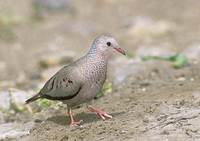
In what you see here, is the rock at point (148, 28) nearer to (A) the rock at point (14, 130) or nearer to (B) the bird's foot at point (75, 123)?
(A) the rock at point (14, 130)

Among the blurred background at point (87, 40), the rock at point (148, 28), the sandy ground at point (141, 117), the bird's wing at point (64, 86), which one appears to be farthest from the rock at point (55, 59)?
the bird's wing at point (64, 86)

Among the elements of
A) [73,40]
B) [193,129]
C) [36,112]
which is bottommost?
[193,129]

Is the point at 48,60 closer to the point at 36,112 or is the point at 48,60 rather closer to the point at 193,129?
the point at 36,112

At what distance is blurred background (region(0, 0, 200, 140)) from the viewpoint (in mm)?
11125

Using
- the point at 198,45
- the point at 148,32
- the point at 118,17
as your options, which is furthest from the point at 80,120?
the point at 118,17

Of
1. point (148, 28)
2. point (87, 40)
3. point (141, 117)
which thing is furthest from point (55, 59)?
point (141, 117)

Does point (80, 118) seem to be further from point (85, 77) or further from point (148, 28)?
point (148, 28)

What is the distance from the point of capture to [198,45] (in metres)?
13.3

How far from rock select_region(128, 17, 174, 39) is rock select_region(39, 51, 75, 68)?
229 cm

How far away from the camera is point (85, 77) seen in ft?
26.7

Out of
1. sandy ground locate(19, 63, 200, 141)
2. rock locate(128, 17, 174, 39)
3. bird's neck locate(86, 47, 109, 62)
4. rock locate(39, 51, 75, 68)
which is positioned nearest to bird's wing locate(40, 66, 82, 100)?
bird's neck locate(86, 47, 109, 62)

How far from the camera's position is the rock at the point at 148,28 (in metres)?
Answer: 16.0

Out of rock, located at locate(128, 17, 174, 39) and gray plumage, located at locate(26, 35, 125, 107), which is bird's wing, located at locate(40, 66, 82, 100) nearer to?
gray plumage, located at locate(26, 35, 125, 107)

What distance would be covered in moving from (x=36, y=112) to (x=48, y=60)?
415 cm
